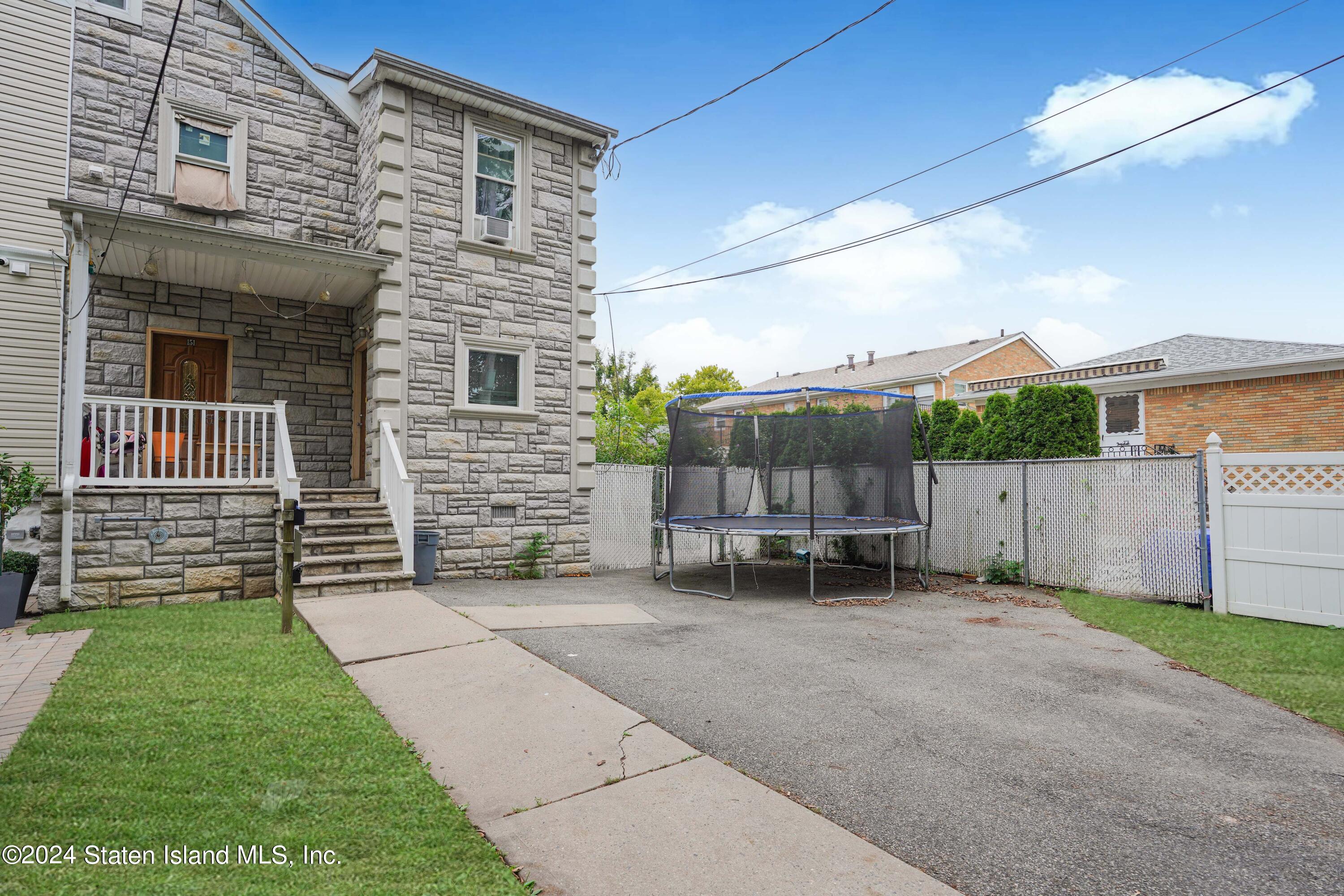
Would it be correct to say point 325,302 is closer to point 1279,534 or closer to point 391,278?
point 391,278

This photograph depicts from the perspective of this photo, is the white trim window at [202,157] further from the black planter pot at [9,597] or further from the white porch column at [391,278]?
the black planter pot at [9,597]

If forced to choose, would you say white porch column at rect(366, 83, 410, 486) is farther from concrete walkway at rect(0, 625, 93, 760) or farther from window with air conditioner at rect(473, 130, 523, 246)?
concrete walkway at rect(0, 625, 93, 760)

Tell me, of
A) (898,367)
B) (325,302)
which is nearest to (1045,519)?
(325,302)

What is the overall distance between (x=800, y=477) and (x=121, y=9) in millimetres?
10580

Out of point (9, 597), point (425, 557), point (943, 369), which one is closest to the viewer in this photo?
point (9, 597)

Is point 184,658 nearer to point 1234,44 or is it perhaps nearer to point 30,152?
point 30,152

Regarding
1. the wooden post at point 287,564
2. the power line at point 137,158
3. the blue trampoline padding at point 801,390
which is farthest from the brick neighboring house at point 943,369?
the wooden post at point 287,564

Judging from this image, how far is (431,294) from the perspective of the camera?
8422mm

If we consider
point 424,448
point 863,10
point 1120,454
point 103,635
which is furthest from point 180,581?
point 1120,454

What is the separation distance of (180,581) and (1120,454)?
18221mm

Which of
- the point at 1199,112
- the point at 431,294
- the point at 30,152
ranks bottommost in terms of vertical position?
the point at 431,294

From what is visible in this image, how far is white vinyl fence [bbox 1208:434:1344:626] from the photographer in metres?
5.65

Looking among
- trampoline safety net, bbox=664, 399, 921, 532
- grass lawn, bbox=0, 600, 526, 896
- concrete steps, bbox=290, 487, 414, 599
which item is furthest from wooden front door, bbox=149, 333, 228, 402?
trampoline safety net, bbox=664, 399, 921, 532

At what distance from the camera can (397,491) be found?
7.50 metres
